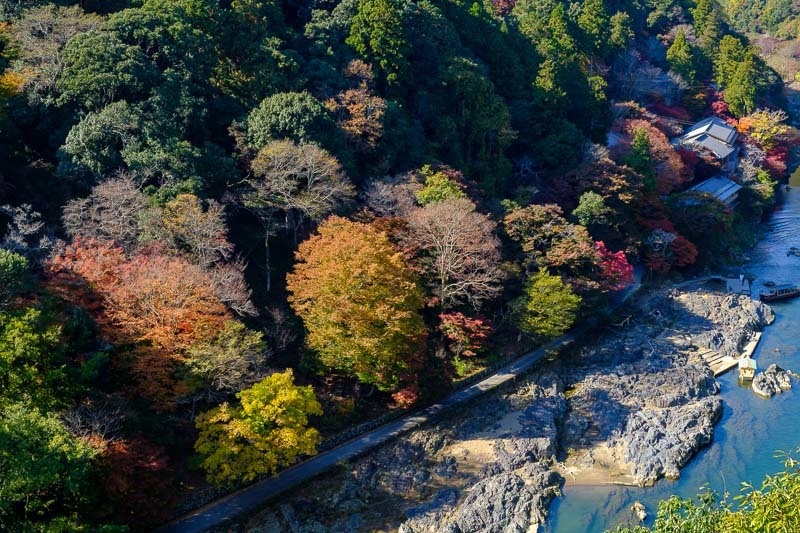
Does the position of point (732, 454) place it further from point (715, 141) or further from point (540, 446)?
point (715, 141)

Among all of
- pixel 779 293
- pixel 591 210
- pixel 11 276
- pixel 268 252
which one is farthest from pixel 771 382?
pixel 11 276

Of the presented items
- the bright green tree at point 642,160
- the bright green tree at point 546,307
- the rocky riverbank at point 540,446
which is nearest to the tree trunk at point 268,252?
the rocky riverbank at point 540,446

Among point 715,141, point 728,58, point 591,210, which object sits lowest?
point 591,210

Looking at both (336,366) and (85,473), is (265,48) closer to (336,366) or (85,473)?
(336,366)

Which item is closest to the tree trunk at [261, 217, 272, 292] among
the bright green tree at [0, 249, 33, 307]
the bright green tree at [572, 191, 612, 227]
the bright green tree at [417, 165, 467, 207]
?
the bright green tree at [417, 165, 467, 207]

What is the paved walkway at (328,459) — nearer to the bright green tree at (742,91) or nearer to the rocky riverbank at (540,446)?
the rocky riverbank at (540,446)
